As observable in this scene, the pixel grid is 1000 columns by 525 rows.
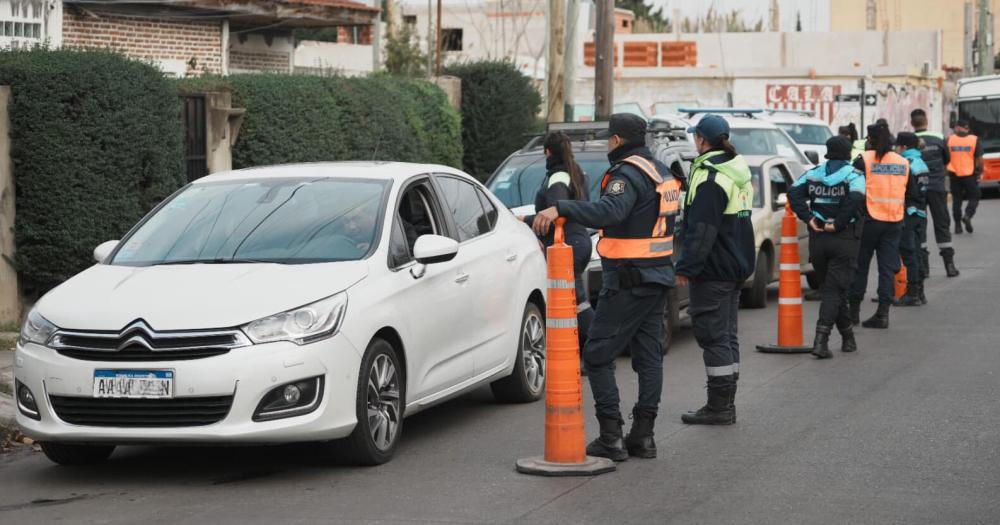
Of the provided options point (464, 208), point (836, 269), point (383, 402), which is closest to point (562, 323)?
point (383, 402)

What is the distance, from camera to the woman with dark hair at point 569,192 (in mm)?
11625

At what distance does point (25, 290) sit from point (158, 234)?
→ 5274 millimetres

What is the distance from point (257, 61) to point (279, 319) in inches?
946

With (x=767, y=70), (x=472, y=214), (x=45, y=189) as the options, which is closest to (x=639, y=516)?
(x=472, y=214)

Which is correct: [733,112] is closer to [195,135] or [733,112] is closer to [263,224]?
[195,135]

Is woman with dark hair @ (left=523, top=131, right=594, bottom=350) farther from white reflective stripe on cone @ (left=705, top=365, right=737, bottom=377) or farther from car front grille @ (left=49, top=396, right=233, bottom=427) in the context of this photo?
car front grille @ (left=49, top=396, right=233, bottom=427)

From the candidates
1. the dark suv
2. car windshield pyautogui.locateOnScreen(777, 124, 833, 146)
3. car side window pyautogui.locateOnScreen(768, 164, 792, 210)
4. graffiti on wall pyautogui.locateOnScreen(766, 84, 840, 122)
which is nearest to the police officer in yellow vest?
the dark suv

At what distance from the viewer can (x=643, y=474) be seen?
8.11 m

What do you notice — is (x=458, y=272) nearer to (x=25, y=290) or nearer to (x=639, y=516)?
(x=639, y=516)

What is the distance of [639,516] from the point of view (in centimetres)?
709

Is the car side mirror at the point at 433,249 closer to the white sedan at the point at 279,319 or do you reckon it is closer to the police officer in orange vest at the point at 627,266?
the white sedan at the point at 279,319

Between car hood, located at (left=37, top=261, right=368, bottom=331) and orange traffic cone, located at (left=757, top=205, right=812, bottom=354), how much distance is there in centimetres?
567

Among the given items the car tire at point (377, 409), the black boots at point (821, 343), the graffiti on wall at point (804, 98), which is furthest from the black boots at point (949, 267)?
the graffiti on wall at point (804, 98)

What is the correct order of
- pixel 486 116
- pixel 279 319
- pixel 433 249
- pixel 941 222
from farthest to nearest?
pixel 486 116 < pixel 941 222 < pixel 433 249 < pixel 279 319
